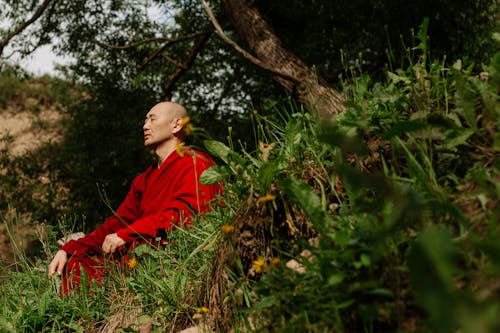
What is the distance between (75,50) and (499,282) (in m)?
9.13

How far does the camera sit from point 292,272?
1730 mm

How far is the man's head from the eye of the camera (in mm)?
4477

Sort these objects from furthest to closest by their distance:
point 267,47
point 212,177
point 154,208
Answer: point 267,47
point 154,208
point 212,177

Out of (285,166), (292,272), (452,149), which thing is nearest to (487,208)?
(452,149)

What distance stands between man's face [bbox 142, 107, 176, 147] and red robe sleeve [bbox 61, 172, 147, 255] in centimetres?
33

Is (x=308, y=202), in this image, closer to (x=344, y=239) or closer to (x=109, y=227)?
(x=344, y=239)

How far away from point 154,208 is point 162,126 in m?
0.80

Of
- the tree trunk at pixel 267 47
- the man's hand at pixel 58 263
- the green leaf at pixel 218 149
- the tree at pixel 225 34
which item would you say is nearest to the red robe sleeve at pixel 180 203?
the man's hand at pixel 58 263

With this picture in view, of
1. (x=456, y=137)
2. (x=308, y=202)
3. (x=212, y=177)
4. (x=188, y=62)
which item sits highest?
(x=188, y=62)

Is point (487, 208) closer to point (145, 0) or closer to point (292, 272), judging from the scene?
point (292, 272)

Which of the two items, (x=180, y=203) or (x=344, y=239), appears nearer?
(x=344, y=239)

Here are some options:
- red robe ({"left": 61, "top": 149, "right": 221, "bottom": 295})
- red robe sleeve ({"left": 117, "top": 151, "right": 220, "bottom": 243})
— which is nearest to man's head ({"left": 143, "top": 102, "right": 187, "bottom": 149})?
red robe ({"left": 61, "top": 149, "right": 221, "bottom": 295})

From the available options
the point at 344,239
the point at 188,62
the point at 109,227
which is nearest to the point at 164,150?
the point at 109,227

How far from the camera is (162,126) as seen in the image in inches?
176
